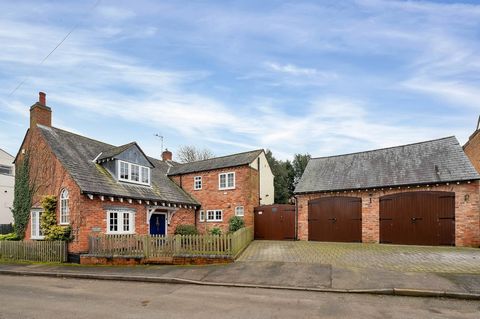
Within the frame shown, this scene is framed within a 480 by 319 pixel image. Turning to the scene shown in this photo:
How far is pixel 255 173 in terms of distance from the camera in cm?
2520

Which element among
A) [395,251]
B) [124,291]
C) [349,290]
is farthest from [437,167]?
[124,291]

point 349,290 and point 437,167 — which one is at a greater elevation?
point 437,167

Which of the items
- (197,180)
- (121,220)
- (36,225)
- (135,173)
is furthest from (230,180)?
(36,225)

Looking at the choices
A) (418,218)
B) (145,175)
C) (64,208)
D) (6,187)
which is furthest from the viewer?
(6,187)

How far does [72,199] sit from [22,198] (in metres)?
5.04

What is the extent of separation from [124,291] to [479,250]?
54.1 feet

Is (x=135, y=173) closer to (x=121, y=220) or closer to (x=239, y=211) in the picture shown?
(x=121, y=220)

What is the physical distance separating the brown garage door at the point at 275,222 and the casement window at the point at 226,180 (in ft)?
9.00

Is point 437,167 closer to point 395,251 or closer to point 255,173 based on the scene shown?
point 395,251

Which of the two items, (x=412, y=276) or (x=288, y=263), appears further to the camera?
(x=288, y=263)

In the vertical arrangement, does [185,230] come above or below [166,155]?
below

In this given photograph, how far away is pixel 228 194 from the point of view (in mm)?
24281

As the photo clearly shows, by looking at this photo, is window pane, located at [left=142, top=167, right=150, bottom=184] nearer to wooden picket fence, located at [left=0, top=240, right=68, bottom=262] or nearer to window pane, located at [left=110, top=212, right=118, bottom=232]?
window pane, located at [left=110, top=212, right=118, bottom=232]

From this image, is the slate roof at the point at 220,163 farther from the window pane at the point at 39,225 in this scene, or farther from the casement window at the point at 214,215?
the window pane at the point at 39,225
